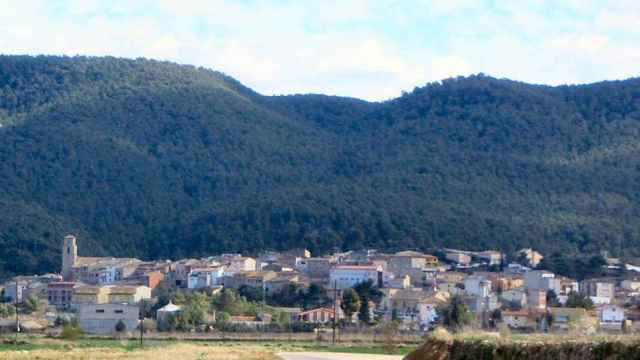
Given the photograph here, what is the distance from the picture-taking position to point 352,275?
9262 cm

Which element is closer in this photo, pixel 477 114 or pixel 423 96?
pixel 477 114

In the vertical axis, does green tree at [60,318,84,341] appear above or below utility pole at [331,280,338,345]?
below

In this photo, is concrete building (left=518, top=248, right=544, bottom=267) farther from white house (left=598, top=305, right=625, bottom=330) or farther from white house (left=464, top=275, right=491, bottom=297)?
white house (left=598, top=305, right=625, bottom=330)

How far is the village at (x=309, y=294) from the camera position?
72.6m

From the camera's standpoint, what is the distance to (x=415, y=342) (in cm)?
5541

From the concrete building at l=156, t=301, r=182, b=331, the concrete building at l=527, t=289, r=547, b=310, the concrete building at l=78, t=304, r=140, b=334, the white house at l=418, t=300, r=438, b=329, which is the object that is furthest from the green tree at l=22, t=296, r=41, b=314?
the concrete building at l=527, t=289, r=547, b=310

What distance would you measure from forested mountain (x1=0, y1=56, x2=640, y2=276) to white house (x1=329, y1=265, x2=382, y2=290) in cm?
1804

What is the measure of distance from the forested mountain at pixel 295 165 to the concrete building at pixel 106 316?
3068 centimetres

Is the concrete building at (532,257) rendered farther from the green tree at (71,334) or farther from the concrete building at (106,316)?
the green tree at (71,334)

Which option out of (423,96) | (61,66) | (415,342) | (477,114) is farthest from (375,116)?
(415,342)

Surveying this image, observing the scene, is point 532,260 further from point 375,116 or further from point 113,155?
point 375,116

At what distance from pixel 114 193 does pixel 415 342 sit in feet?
236

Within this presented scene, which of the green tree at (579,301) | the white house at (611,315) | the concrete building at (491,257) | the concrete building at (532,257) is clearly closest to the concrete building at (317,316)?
the green tree at (579,301)

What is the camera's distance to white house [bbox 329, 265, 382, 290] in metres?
91.6
